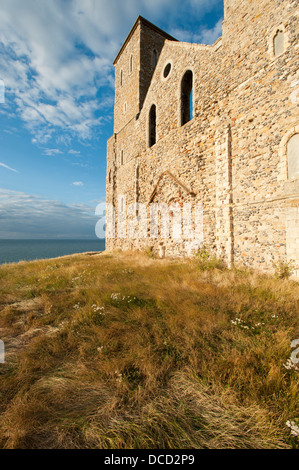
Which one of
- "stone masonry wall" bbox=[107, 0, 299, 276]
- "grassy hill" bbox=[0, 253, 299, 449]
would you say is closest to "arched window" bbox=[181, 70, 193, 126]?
"stone masonry wall" bbox=[107, 0, 299, 276]

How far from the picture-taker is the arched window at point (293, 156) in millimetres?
6117

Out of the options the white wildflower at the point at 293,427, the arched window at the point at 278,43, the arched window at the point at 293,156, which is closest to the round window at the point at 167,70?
the arched window at the point at 278,43

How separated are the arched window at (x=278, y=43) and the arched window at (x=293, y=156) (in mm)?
3268

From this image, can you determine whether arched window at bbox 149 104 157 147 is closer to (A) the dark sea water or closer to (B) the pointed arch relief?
(B) the pointed arch relief

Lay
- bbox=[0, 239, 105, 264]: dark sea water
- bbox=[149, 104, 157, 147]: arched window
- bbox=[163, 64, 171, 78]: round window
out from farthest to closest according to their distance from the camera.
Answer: bbox=[0, 239, 105, 264]: dark sea water → bbox=[149, 104, 157, 147]: arched window → bbox=[163, 64, 171, 78]: round window

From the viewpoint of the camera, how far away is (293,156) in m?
6.19

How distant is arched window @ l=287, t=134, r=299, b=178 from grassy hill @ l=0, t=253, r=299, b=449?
4141 millimetres

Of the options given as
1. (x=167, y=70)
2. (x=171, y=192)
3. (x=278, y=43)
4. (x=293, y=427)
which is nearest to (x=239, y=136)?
(x=278, y=43)

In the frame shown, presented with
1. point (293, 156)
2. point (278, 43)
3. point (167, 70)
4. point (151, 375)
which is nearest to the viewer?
point (151, 375)

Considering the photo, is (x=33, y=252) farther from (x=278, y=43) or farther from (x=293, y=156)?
(x=278, y=43)

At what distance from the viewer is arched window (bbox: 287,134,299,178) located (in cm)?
612

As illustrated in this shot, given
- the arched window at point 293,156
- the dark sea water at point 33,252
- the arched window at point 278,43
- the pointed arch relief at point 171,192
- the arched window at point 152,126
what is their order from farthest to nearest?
the dark sea water at point 33,252
the arched window at point 152,126
the pointed arch relief at point 171,192
the arched window at point 278,43
the arched window at point 293,156

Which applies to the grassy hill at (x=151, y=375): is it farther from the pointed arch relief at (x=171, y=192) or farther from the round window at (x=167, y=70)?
the round window at (x=167, y=70)

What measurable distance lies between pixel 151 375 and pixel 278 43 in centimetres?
1066
